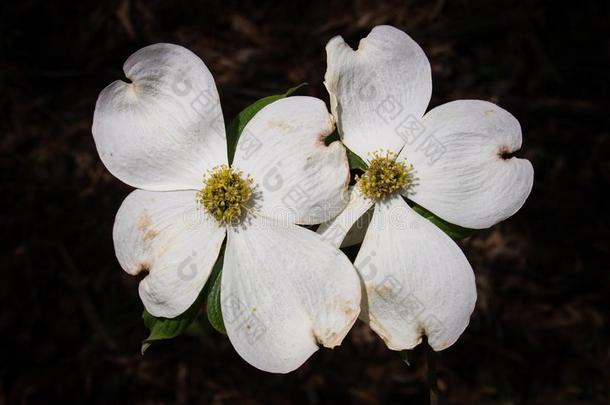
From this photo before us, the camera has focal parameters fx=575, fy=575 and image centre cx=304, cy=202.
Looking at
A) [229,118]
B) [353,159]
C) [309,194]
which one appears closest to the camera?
[309,194]

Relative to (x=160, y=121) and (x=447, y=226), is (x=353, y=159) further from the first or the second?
(x=160, y=121)

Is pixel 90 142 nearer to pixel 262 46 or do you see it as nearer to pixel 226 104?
pixel 226 104

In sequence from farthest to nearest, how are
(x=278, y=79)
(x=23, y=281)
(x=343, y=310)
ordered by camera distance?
(x=278, y=79) → (x=23, y=281) → (x=343, y=310)

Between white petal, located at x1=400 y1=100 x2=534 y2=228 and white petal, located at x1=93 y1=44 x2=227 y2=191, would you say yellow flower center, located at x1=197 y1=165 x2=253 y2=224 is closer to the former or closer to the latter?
white petal, located at x1=93 y1=44 x2=227 y2=191

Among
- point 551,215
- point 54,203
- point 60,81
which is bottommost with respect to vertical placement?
point 551,215

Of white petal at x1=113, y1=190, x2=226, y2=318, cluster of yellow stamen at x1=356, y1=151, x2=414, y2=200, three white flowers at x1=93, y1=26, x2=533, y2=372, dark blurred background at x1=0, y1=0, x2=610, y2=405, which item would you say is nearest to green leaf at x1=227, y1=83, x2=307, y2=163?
three white flowers at x1=93, y1=26, x2=533, y2=372

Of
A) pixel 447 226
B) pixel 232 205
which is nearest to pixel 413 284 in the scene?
pixel 447 226

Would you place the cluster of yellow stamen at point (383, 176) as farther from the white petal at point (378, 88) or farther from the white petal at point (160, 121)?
the white petal at point (160, 121)

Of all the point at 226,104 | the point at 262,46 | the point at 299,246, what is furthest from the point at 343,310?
the point at 262,46
